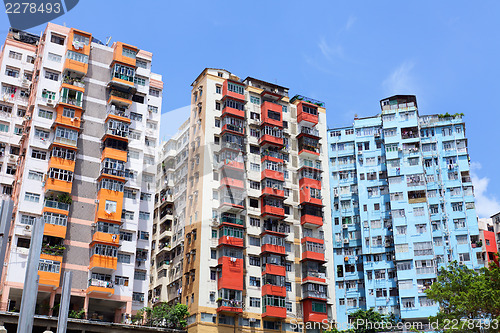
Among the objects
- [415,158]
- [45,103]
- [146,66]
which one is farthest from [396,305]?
[45,103]

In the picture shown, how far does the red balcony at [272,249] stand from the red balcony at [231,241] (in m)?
2.31

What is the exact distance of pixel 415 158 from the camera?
69.9 metres

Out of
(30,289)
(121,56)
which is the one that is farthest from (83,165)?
(30,289)

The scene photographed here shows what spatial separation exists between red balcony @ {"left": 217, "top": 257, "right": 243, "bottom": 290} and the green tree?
16437mm

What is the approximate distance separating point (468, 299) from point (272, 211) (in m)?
20.9

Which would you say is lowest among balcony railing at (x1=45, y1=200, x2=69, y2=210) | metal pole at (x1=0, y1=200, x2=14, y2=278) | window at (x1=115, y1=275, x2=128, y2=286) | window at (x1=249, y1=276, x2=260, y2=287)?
metal pole at (x1=0, y1=200, x2=14, y2=278)

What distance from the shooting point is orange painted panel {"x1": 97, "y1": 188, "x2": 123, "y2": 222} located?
156ft

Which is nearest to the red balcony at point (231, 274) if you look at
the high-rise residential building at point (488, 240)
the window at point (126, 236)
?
the window at point (126, 236)

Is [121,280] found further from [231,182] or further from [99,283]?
[231,182]

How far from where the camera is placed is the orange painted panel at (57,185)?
46469 millimetres

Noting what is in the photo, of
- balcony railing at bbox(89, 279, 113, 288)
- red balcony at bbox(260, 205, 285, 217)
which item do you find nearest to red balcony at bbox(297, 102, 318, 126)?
red balcony at bbox(260, 205, 285, 217)

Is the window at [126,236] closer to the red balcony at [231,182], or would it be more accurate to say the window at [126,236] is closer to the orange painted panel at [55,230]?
the orange painted panel at [55,230]

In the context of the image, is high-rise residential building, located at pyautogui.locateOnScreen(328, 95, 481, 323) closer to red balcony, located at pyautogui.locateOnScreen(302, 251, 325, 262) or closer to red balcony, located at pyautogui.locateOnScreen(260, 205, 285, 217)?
red balcony, located at pyautogui.locateOnScreen(302, 251, 325, 262)

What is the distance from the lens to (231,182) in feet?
176
